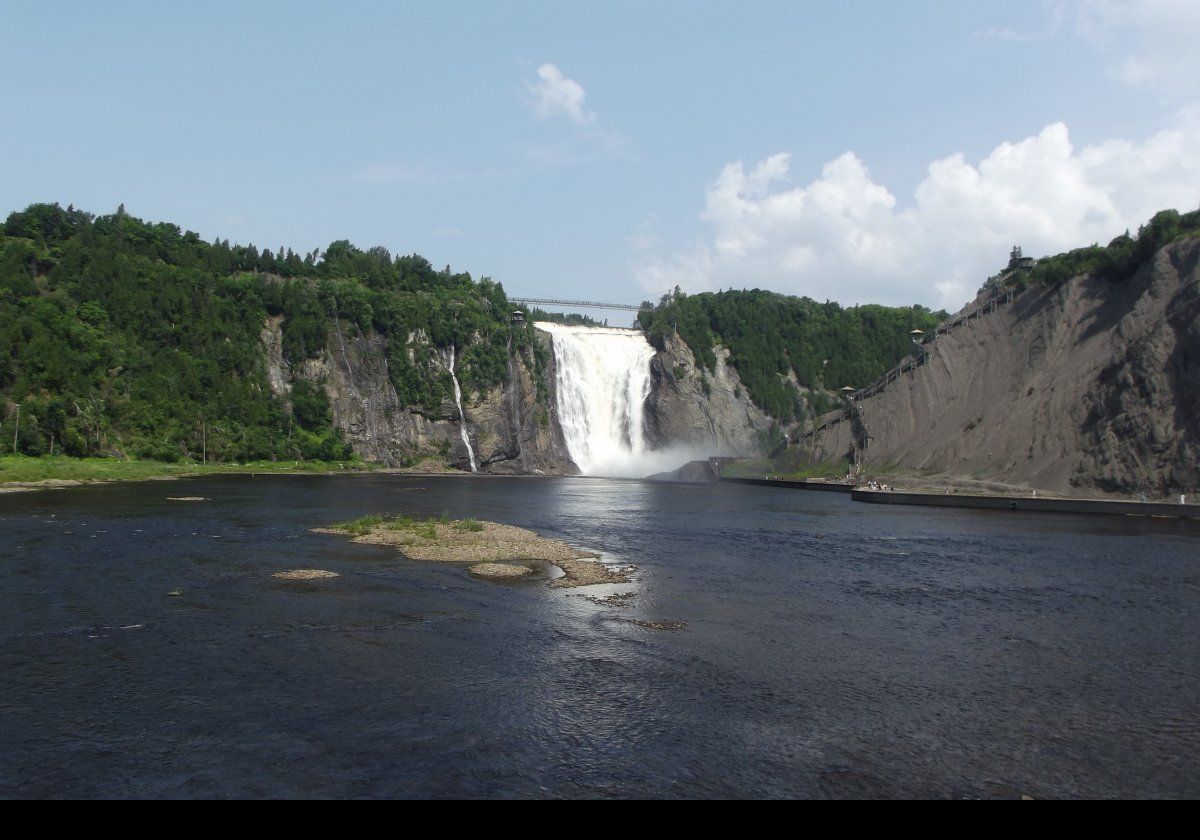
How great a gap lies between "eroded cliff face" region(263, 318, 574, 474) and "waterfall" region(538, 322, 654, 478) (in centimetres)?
362

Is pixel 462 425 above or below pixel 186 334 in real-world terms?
below

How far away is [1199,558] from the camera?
3381cm

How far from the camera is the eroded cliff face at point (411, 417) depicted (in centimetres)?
12431

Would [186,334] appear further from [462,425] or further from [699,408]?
[699,408]

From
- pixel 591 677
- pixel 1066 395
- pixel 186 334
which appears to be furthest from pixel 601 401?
pixel 591 677

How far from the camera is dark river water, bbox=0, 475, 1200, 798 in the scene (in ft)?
38.2

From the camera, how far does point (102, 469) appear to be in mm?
78312

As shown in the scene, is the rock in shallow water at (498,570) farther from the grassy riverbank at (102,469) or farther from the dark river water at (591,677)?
the grassy riverbank at (102,469)

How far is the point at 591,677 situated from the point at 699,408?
130m

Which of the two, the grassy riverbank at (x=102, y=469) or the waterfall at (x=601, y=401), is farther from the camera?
the waterfall at (x=601, y=401)

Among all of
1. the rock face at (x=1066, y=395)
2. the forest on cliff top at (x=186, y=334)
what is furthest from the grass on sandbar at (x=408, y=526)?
the forest on cliff top at (x=186, y=334)

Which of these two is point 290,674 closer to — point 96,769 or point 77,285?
point 96,769

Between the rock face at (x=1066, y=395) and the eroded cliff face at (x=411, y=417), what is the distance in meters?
53.0

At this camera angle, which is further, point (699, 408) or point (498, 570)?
point (699, 408)
